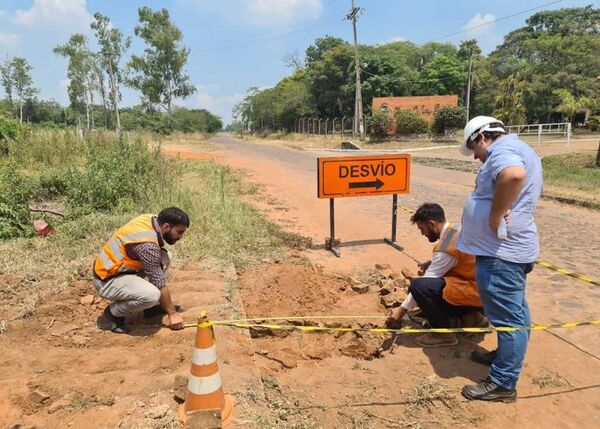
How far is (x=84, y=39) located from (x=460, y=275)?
193ft

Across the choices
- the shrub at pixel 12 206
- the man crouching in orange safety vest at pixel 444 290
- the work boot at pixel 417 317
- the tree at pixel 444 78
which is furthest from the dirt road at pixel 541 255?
the tree at pixel 444 78

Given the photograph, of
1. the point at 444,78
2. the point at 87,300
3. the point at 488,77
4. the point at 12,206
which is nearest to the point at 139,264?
the point at 87,300

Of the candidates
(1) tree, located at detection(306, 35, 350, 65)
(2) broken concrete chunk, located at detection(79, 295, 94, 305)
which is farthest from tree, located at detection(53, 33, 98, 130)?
(2) broken concrete chunk, located at detection(79, 295, 94, 305)

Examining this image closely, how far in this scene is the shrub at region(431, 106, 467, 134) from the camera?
108 feet

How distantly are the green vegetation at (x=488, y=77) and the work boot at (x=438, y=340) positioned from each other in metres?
32.3

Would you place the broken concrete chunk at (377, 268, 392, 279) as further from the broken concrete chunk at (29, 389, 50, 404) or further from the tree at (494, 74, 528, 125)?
the tree at (494, 74, 528, 125)

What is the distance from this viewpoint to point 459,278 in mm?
3773

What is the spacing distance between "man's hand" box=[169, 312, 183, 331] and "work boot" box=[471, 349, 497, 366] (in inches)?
94.5

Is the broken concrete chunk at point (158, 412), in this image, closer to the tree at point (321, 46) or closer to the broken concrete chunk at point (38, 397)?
the broken concrete chunk at point (38, 397)

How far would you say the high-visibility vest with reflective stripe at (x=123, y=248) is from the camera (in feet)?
12.5

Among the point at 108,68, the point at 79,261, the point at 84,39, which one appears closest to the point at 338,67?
the point at 108,68

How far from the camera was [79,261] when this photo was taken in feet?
18.1

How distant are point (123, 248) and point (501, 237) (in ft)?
9.58

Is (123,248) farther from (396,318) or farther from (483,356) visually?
(483,356)
